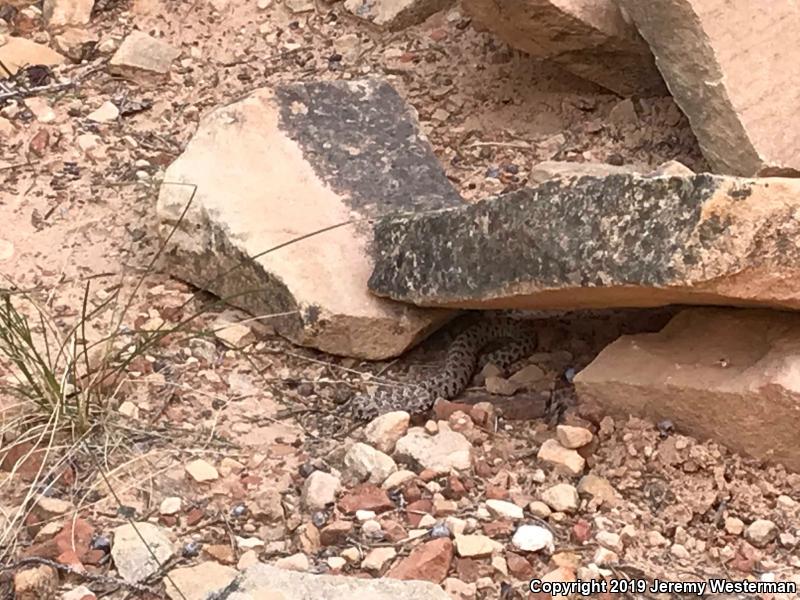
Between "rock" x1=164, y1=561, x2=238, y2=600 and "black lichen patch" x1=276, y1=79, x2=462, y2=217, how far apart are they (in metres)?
1.52

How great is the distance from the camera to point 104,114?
16.3 feet

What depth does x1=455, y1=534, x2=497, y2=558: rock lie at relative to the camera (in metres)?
2.85

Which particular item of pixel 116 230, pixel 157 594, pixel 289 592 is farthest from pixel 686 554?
pixel 116 230

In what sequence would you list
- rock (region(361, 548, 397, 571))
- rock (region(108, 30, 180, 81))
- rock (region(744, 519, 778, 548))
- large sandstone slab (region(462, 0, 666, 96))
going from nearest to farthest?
rock (region(361, 548, 397, 571)) < rock (region(744, 519, 778, 548)) < large sandstone slab (region(462, 0, 666, 96)) < rock (region(108, 30, 180, 81))

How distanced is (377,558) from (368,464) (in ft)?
1.25

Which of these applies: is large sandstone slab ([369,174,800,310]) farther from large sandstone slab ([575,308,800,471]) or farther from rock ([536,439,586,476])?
rock ([536,439,586,476])

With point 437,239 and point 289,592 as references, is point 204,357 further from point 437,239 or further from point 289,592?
point 289,592

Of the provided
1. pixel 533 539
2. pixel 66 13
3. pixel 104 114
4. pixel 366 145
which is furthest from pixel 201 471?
pixel 66 13

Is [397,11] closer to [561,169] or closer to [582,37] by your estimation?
[582,37]

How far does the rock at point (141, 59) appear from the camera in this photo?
5168mm

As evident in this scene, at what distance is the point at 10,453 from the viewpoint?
3297 millimetres

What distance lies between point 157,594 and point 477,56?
2929 millimetres

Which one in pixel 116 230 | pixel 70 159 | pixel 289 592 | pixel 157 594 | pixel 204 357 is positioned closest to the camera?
pixel 289 592

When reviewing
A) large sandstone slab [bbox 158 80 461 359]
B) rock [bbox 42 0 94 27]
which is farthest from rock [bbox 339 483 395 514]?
rock [bbox 42 0 94 27]
